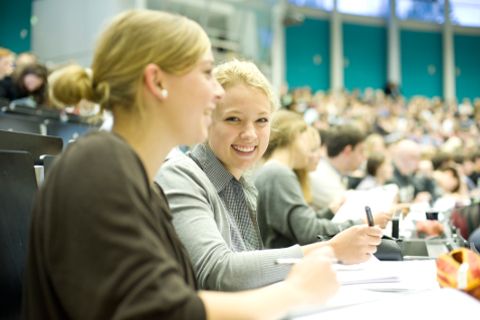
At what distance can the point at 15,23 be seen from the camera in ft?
19.1

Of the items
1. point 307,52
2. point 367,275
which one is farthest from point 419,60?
point 367,275

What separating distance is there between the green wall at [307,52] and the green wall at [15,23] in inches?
332

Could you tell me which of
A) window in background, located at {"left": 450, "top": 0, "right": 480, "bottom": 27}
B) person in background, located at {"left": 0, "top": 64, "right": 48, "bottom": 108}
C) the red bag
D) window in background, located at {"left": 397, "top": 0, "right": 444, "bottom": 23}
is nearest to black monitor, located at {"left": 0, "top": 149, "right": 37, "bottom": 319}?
the red bag

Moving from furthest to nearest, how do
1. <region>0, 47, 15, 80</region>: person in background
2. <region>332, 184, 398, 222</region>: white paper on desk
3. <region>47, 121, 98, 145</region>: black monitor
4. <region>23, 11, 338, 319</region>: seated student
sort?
<region>0, 47, 15, 80</region>: person in background < <region>47, 121, 98, 145</region>: black monitor < <region>332, 184, 398, 222</region>: white paper on desk < <region>23, 11, 338, 319</region>: seated student

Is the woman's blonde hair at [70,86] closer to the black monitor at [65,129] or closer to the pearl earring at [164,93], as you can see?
the pearl earring at [164,93]

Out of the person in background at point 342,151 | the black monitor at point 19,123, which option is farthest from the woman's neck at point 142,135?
the person in background at point 342,151

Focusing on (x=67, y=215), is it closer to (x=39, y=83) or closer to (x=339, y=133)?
(x=339, y=133)

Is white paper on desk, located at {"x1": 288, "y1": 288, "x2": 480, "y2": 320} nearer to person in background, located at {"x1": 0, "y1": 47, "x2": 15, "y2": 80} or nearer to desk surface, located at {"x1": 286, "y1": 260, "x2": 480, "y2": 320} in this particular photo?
desk surface, located at {"x1": 286, "y1": 260, "x2": 480, "y2": 320}

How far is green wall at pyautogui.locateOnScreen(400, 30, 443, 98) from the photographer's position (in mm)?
15844

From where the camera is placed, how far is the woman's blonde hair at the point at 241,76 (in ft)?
5.46

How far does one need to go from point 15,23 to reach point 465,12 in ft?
44.8

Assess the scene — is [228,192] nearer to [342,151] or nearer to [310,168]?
[310,168]

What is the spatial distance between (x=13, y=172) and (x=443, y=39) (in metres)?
16.4

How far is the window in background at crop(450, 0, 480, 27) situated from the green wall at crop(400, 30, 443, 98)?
0.67 m
